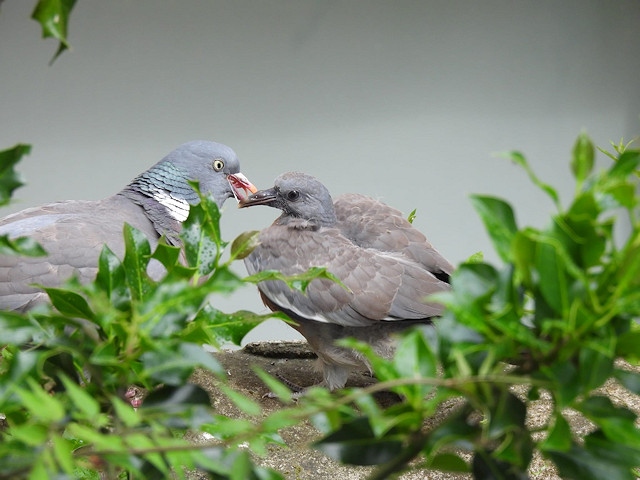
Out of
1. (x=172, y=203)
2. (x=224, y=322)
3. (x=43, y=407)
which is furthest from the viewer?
(x=172, y=203)

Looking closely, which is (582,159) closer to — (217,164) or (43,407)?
(43,407)

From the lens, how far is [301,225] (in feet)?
5.08

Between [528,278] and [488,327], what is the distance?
38mm

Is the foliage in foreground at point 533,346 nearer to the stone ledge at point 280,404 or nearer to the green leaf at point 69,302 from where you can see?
the green leaf at point 69,302

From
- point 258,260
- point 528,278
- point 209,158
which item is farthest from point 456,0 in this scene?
point 528,278

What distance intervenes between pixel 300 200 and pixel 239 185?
10.0 inches

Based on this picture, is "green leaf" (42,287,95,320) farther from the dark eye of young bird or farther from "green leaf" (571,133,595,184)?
the dark eye of young bird

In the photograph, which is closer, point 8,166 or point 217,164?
point 8,166

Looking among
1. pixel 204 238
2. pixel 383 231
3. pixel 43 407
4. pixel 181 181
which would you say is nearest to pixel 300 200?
pixel 383 231

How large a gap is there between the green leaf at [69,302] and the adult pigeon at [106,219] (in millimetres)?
700

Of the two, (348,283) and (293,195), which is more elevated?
(293,195)

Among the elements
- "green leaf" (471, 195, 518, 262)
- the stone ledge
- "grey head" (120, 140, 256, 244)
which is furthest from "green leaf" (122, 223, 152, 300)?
"grey head" (120, 140, 256, 244)

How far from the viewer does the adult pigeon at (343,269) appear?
1418 millimetres

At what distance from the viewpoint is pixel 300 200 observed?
5.18 feet
